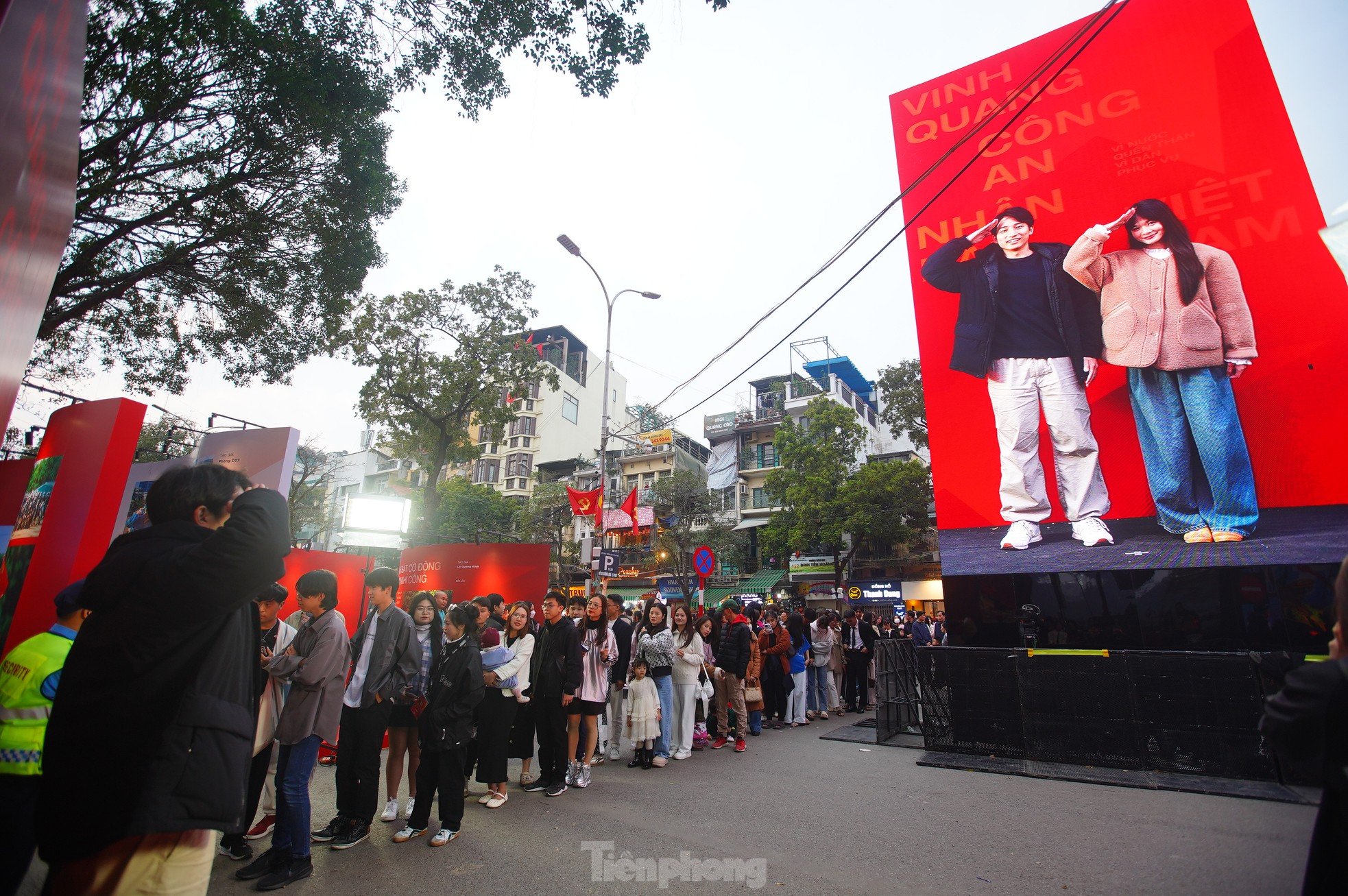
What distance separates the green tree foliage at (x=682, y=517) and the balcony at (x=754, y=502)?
117 inches

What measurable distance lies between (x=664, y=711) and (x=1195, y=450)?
754 centimetres

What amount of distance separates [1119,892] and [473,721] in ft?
14.5

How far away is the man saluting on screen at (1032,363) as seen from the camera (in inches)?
348

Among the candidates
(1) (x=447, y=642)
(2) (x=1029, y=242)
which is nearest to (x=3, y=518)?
(1) (x=447, y=642)

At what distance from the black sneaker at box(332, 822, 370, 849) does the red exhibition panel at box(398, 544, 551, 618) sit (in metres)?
8.05

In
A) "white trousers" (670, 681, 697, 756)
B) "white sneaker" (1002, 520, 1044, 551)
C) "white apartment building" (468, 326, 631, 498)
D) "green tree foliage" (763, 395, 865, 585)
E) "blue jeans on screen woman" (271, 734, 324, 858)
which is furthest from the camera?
"white apartment building" (468, 326, 631, 498)

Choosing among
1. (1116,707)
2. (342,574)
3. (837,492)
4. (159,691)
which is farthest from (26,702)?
(837,492)

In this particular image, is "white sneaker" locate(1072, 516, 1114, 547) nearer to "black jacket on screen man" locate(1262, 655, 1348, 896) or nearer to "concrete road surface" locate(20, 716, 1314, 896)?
"concrete road surface" locate(20, 716, 1314, 896)

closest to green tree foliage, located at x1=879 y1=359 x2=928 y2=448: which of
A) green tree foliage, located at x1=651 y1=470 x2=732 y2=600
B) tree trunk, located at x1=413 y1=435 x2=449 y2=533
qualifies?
Result: green tree foliage, located at x1=651 y1=470 x2=732 y2=600

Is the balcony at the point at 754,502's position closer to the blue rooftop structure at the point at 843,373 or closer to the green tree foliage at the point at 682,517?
the green tree foliage at the point at 682,517

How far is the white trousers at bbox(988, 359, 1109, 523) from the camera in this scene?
878 centimetres

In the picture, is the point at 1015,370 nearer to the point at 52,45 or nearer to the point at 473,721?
the point at 473,721

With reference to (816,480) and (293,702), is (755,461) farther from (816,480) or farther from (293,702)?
(293,702)

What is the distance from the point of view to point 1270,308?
818 cm
